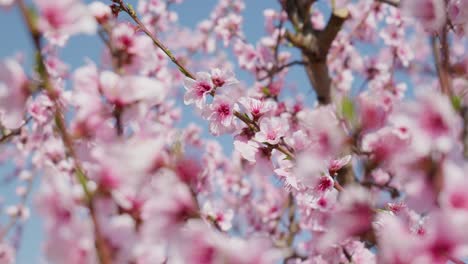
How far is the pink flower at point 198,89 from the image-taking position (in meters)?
1.76

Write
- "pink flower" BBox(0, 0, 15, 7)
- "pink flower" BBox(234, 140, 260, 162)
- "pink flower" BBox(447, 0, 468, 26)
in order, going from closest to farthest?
"pink flower" BBox(0, 0, 15, 7) → "pink flower" BBox(447, 0, 468, 26) → "pink flower" BBox(234, 140, 260, 162)

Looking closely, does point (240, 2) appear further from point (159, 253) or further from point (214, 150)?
point (159, 253)

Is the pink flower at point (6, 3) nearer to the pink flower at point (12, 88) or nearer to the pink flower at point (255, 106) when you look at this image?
the pink flower at point (12, 88)

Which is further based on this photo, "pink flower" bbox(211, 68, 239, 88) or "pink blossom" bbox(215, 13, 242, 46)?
"pink blossom" bbox(215, 13, 242, 46)

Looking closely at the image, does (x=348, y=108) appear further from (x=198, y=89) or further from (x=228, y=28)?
(x=228, y=28)

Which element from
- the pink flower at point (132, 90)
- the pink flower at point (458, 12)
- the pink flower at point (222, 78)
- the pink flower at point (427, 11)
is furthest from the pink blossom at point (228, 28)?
the pink flower at point (132, 90)

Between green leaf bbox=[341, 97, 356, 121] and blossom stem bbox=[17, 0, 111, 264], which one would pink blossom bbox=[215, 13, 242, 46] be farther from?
blossom stem bbox=[17, 0, 111, 264]

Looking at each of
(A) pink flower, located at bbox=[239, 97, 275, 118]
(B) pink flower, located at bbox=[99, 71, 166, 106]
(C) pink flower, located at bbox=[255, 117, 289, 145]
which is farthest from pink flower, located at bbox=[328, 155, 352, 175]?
(B) pink flower, located at bbox=[99, 71, 166, 106]

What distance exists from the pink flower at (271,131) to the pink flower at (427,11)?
0.67 meters

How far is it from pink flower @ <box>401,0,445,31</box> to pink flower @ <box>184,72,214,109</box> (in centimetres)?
83

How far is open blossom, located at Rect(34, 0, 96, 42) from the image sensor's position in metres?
0.93

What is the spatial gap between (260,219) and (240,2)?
321 cm

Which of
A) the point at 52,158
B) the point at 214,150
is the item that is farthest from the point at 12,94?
the point at 214,150

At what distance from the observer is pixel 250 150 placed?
1749 millimetres
